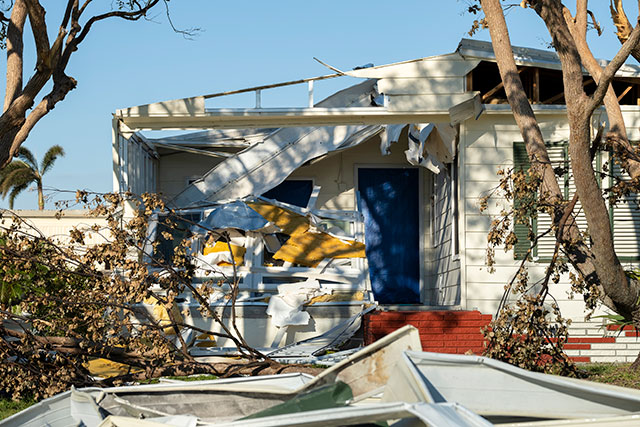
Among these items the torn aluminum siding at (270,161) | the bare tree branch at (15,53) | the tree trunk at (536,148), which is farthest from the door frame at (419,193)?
the bare tree branch at (15,53)

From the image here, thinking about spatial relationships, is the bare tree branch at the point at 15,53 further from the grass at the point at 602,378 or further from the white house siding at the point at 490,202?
the white house siding at the point at 490,202

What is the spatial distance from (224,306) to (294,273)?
1.23 metres

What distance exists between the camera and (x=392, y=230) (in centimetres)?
1477

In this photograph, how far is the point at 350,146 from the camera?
1381 cm

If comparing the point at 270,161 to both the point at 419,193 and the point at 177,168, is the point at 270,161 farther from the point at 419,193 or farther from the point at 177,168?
the point at 419,193

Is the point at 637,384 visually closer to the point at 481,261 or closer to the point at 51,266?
the point at 481,261

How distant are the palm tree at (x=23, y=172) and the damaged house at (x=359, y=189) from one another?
26.1 metres

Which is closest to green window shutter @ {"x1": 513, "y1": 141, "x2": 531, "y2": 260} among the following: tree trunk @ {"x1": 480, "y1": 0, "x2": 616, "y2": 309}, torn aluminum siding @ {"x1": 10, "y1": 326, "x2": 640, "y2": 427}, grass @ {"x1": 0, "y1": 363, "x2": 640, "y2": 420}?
grass @ {"x1": 0, "y1": 363, "x2": 640, "y2": 420}

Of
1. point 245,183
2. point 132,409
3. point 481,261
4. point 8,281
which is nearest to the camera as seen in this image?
point 132,409

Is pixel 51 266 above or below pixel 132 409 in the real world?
above

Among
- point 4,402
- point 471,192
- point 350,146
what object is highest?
point 350,146

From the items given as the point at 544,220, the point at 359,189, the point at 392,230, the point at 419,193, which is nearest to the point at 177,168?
the point at 359,189

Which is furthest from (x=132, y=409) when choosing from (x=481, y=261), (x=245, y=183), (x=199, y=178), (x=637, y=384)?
(x=199, y=178)

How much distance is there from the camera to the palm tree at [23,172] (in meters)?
38.2
